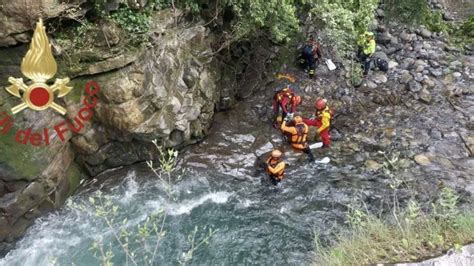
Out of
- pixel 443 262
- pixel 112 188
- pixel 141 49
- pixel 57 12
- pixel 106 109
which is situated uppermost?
pixel 57 12

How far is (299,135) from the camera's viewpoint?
9906mm

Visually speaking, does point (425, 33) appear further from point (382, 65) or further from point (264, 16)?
point (264, 16)

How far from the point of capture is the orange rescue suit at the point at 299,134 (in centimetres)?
988

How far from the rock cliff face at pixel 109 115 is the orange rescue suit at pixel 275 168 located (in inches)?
74.1

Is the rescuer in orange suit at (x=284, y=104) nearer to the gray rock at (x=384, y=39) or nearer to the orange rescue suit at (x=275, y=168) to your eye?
the orange rescue suit at (x=275, y=168)

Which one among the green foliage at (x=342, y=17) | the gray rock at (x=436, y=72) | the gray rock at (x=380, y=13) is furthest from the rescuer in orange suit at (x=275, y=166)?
the gray rock at (x=380, y=13)

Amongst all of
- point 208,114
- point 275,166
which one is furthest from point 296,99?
point 275,166

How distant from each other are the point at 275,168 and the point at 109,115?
11.0 ft

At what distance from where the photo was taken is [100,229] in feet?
26.3

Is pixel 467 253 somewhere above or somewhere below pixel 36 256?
above

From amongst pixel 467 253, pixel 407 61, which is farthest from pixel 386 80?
pixel 467 253

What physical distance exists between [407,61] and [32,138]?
10068 mm

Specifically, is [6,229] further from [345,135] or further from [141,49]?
[345,135]

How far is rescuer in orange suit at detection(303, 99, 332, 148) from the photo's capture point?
10.0 meters
